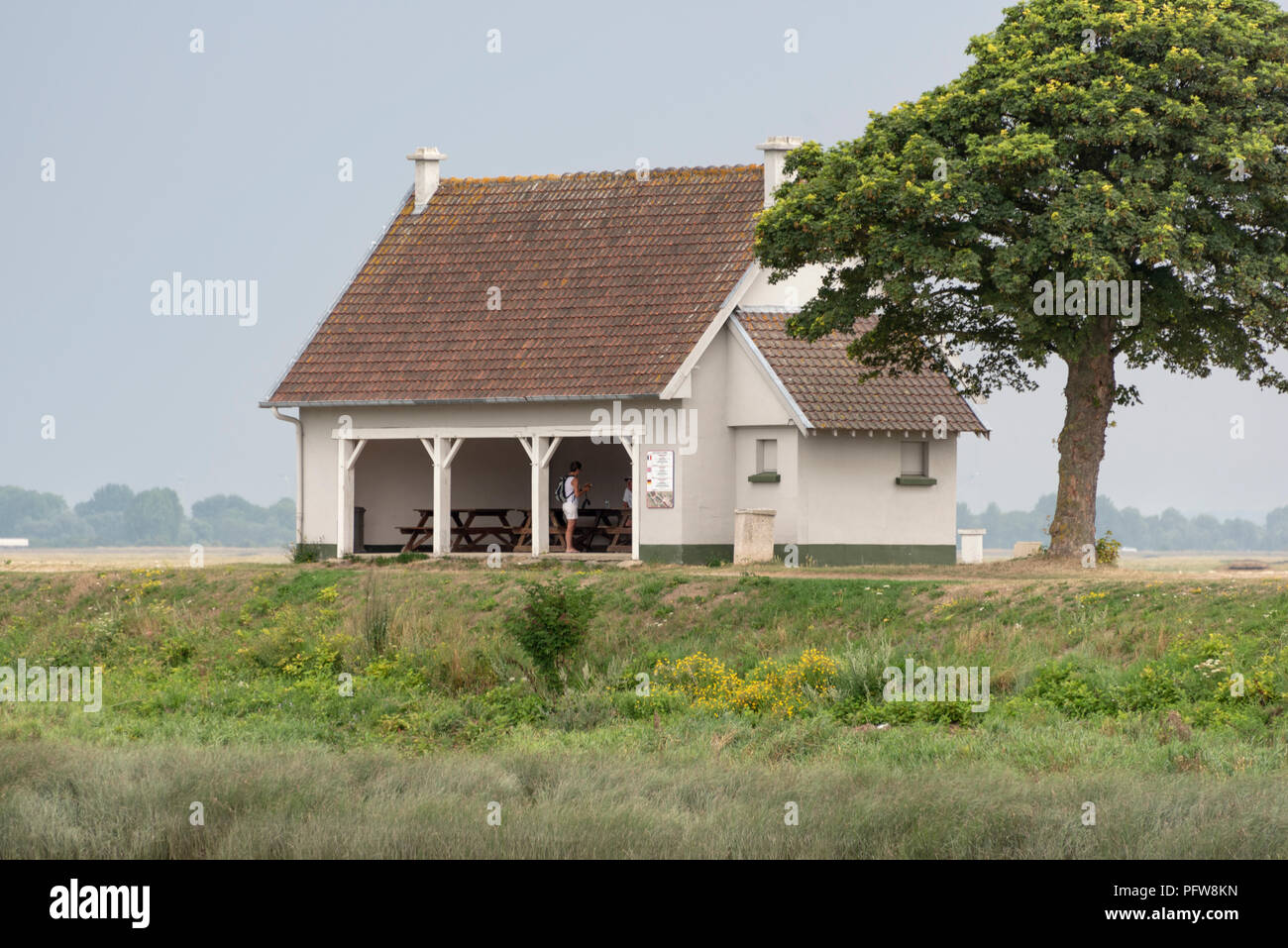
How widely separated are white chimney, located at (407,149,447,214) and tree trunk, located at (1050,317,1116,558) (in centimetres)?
1589

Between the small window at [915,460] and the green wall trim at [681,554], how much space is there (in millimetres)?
4258

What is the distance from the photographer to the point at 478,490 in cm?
4072

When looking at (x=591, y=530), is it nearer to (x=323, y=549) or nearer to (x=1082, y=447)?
(x=323, y=549)

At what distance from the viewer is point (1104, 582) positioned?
27.6m

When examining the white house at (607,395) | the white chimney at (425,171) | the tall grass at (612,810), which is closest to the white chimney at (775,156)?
the white house at (607,395)

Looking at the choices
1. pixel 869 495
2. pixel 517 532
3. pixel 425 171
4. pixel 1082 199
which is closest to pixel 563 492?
pixel 517 532

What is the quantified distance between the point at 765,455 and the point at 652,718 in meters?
13.3

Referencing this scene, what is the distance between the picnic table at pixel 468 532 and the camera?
37.4 meters

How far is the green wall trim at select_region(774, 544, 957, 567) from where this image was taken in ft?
115

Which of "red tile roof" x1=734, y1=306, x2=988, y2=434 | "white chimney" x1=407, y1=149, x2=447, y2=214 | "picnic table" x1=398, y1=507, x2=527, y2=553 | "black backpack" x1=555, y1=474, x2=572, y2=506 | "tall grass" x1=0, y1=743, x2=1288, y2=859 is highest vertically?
"white chimney" x1=407, y1=149, x2=447, y2=214

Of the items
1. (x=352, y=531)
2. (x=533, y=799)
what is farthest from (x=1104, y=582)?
(x=352, y=531)

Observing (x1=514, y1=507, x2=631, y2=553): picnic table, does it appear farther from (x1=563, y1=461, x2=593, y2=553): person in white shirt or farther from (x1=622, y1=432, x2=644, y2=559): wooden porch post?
(x1=622, y1=432, x2=644, y2=559): wooden porch post

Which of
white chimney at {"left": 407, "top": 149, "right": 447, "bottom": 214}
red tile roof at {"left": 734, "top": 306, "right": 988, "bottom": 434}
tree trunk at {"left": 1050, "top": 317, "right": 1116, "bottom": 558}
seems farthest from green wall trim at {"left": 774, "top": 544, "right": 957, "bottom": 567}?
white chimney at {"left": 407, "top": 149, "right": 447, "bottom": 214}

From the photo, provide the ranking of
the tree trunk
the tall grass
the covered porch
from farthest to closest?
1. the covered porch
2. the tree trunk
3. the tall grass
